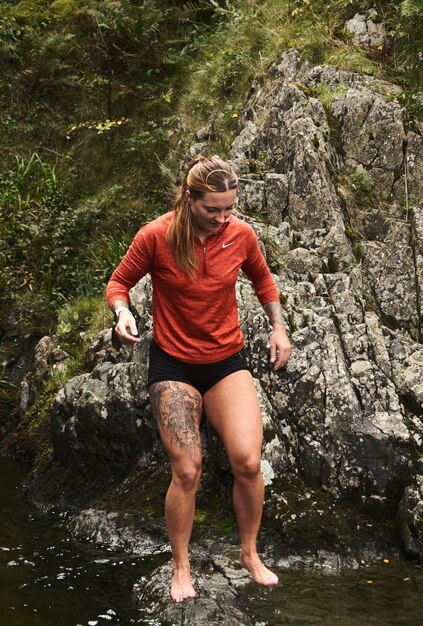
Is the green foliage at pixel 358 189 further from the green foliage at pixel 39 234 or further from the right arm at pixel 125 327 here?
the green foliage at pixel 39 234

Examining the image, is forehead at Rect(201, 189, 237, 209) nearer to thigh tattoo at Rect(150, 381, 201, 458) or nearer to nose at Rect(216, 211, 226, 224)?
nose at Rect(216, 211, 226, 224)

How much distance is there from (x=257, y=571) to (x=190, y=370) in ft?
4.97

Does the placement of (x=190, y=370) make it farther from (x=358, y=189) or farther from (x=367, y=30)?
(x=367, y=30)

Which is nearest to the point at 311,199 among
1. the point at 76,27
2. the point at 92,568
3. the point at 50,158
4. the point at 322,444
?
the point at 322,444

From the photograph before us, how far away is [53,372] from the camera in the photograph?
9.65m

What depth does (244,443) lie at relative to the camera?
5223mm

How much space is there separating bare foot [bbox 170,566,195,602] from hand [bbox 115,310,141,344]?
5.39ft

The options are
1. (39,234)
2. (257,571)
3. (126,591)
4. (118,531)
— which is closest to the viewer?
(257,571)

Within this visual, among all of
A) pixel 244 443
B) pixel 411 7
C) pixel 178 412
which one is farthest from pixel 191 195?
pixel 411 7

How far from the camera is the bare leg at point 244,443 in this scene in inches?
207

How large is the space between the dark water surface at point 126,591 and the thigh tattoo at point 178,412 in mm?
1214

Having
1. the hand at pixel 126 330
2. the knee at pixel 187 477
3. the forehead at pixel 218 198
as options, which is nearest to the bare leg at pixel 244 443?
the knee at pixel 187 477

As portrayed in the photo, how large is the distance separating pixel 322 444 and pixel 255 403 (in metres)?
1.69

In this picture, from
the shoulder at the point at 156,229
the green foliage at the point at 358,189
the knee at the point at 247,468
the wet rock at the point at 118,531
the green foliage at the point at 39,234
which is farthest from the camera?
the green foliage at the point at 39,234
